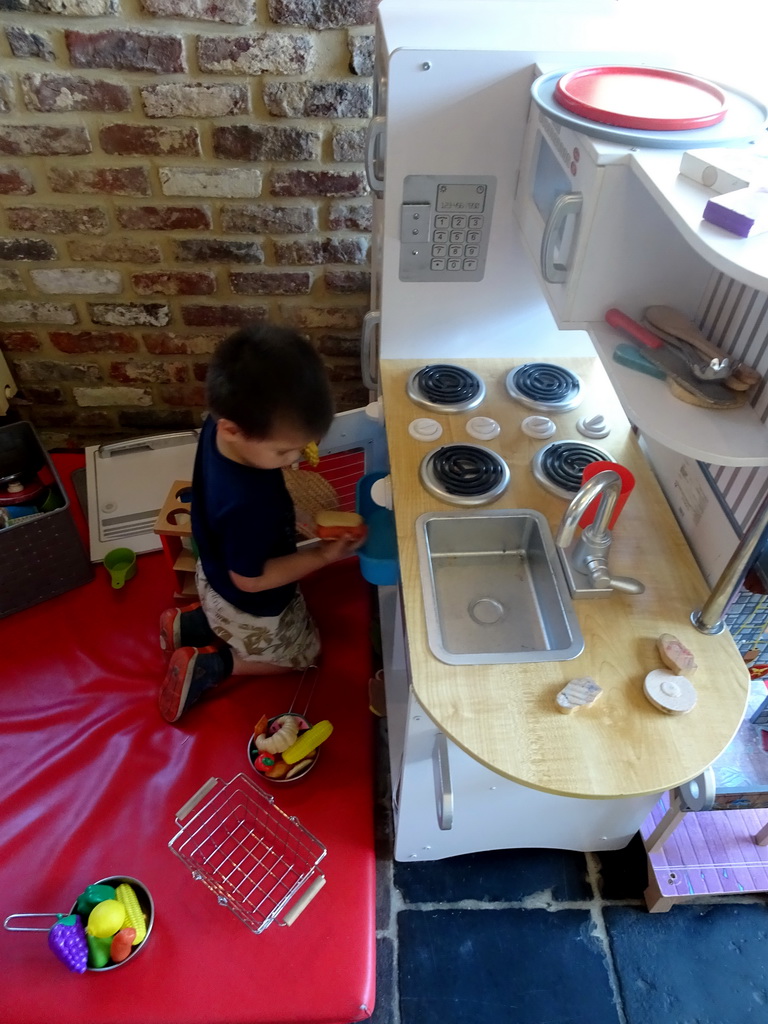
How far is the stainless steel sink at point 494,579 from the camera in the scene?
108 centimetres

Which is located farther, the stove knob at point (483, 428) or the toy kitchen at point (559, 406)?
the stove knob at point (483, 428)

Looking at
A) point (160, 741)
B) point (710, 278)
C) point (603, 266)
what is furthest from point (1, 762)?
point (710, 278)

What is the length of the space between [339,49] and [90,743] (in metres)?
1.40

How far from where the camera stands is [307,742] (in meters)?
1.35

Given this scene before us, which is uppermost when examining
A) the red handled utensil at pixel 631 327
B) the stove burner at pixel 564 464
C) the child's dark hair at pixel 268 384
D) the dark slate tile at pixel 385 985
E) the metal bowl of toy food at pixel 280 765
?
the red handled utensil at pixel 631 327

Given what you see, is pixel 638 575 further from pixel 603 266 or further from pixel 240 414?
pixel 240 414

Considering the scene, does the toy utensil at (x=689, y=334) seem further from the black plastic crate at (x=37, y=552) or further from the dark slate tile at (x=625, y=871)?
the black plastic crate at (x=37, y=552)

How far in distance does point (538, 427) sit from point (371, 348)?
420 millimetres

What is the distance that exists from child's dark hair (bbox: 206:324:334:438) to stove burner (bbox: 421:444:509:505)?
217 millimetres

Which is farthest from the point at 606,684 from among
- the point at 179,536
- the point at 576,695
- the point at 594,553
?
the point at 179,536

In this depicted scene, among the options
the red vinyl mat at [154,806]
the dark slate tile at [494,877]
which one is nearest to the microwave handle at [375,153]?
the red vinyl mat at [154,806]

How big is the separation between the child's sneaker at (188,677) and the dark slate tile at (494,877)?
0.49 metres

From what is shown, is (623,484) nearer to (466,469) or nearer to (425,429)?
(466,469)

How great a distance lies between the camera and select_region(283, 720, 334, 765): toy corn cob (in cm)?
134
